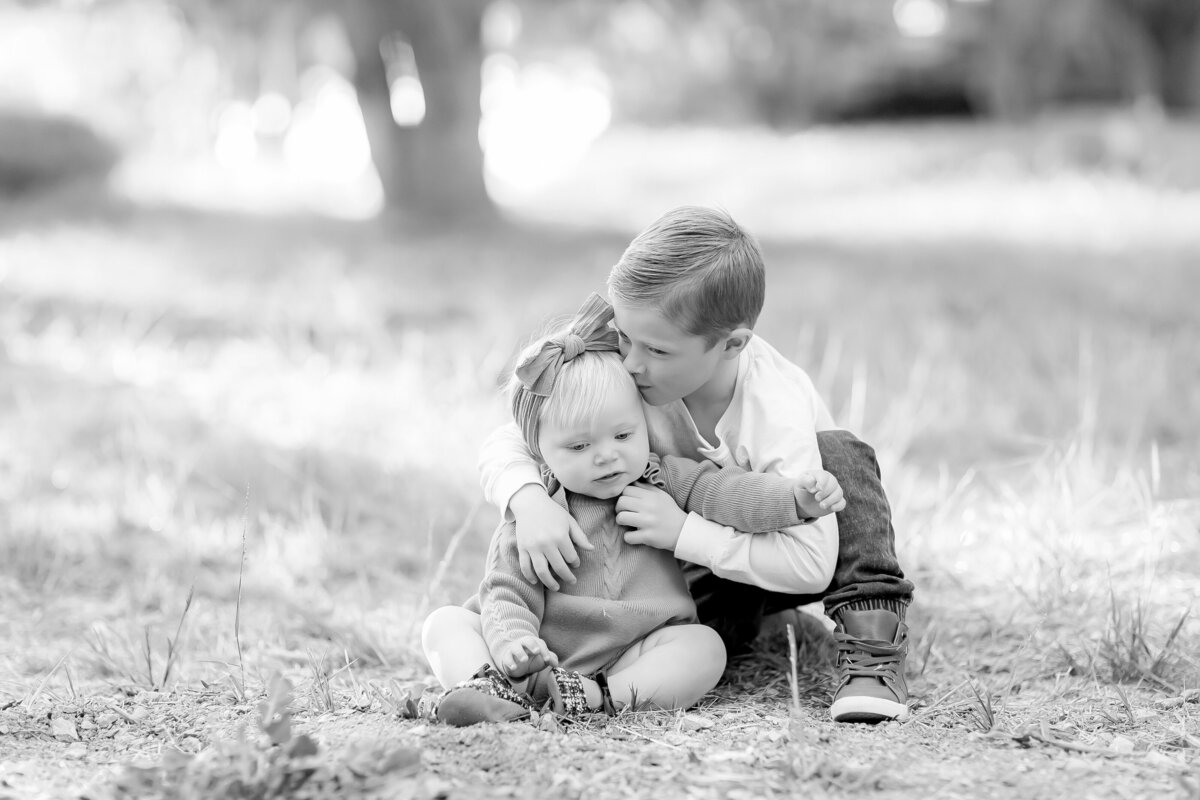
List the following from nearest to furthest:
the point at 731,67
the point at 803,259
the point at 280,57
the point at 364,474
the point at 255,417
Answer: the point at 364,474 < the point at 255,417 < the point at 803,259 < the point at 280,57 < the point at 731,67

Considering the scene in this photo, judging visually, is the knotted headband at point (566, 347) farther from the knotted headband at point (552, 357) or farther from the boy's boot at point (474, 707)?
the boy's boot at point (474, 707)

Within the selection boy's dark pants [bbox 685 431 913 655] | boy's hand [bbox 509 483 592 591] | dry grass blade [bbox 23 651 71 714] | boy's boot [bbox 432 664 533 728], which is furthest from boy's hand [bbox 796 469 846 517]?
dry grass blade [bbox 23 651 71 714]

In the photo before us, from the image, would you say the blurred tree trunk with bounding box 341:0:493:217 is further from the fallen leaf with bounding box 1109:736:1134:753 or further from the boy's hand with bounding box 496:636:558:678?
the fallen leaf with bounding box 1109:736:1134:753

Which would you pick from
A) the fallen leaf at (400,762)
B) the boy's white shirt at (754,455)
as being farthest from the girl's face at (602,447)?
the fallen leaf at (400,762)

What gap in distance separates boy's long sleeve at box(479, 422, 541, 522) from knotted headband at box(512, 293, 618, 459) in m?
0.04

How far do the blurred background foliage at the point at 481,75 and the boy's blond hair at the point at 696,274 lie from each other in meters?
5.18

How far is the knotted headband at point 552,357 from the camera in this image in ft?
7.28

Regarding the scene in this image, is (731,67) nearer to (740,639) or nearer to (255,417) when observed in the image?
(255,417)

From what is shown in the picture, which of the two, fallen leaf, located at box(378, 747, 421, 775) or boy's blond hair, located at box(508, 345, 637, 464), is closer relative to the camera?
fallen leaf, located at box(378, 747, 421, 775)

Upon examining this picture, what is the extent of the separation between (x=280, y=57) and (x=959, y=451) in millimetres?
5523

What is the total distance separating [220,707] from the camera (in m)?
2.29

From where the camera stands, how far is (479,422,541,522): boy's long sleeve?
7.76 ft

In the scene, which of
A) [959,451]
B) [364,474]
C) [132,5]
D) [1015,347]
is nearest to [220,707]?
[364,474]

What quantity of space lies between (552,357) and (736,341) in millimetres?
372
